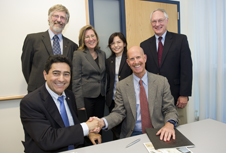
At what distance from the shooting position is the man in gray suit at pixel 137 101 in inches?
71.0

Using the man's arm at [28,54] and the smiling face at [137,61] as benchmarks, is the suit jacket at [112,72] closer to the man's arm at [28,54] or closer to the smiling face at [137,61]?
the smiling face at [137,61]

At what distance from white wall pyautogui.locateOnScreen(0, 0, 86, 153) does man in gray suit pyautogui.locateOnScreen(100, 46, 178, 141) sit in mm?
1814

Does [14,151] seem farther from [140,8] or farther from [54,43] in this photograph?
[140,8]

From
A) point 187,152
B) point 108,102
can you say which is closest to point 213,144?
point 187,152

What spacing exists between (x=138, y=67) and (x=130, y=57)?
0.54 feet

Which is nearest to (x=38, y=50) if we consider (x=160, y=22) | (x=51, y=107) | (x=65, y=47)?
(x=65, y=47)

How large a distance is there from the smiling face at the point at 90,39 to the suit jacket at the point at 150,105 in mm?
978

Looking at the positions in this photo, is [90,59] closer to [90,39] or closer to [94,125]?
[90,39]

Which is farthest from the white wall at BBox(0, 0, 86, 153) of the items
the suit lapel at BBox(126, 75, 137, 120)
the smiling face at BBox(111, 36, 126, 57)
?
the suit lapel at BBox(126, 75, 137, 120)

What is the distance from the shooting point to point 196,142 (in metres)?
1.21

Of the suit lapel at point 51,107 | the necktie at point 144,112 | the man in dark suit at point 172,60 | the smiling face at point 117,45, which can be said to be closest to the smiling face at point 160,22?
the man in dark suit at point 172,60

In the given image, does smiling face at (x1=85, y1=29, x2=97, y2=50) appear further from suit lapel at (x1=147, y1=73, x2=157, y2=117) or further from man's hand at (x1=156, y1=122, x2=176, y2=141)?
man's hand at (x1=156, y1=122, x2=176, y2=141)

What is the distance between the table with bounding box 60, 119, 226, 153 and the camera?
3.73 ft

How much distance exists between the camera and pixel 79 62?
2.53m
